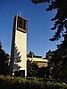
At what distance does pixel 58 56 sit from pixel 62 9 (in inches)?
120

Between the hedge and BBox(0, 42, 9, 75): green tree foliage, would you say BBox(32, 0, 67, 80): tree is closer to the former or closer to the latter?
the hedge

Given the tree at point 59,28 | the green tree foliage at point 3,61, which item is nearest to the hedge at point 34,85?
the tree at point 59,28

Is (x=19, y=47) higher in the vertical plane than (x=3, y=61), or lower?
higher

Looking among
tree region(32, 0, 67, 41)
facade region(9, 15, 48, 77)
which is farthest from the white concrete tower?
tree region(32, 0, 67, 41)

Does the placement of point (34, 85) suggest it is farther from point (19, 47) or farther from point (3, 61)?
point (3, 61)

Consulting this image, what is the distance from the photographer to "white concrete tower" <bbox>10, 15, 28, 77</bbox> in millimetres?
33375

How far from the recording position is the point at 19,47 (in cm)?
3462

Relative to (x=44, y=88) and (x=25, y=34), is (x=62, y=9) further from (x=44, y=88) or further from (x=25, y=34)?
(x=25, y=34)

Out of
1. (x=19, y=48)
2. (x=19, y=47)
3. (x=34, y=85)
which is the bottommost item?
(x=34, y=85)

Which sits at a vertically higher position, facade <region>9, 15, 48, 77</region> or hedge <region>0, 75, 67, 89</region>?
facade <region>9, 15, 48, 77</region>

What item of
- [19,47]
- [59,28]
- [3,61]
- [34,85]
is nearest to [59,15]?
[59,28]

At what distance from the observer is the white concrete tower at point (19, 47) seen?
3338cm

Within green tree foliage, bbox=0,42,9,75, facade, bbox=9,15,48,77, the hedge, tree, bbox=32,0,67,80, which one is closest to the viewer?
the hedge

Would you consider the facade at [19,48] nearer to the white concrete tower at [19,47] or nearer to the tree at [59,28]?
the white concrete tower at [19,47]
